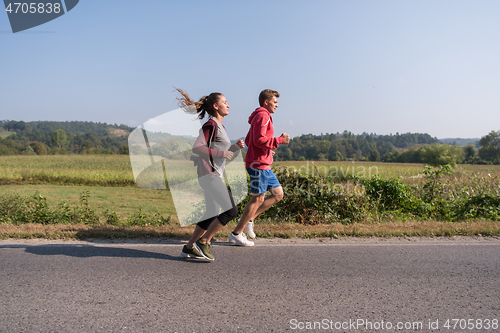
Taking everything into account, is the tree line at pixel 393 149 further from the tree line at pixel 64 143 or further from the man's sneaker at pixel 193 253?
the tree line at pixel 64 143

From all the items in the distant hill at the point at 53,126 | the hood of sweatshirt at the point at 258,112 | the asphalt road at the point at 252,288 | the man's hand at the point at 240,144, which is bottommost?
the asphalt road at the point at 252,288

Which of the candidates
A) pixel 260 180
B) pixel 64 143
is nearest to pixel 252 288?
pixel 260 180

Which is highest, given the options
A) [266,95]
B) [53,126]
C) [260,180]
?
[53,126]

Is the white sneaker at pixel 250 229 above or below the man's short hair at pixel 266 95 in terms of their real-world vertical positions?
below

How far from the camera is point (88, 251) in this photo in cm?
408

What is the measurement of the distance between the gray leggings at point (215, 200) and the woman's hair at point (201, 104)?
0.88 meters

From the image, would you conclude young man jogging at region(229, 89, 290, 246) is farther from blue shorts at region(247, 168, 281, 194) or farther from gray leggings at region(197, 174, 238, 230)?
gray leggings at region(197, 174, 238, 230)

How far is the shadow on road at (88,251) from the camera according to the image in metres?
3.89

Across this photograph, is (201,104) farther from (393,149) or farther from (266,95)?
(393,149)

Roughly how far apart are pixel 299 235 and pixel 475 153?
26.7 metres

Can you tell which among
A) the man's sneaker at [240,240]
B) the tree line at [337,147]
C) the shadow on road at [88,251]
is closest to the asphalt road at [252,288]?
the shadow on road at [88,251]

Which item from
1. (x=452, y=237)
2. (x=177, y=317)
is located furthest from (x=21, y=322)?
(x=452, y=237)

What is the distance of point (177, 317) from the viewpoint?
2.41 metres

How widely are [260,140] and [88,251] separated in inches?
109
